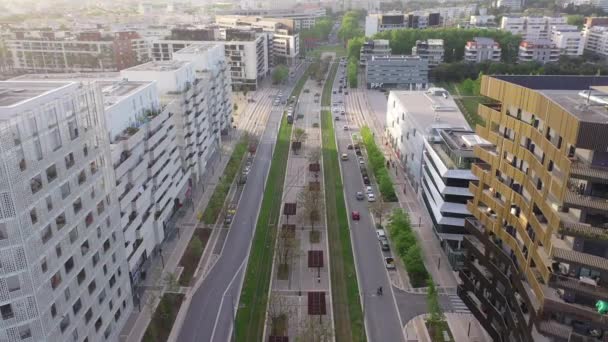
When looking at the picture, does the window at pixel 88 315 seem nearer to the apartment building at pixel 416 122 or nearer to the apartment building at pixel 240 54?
the apartment building at pixel 416 122

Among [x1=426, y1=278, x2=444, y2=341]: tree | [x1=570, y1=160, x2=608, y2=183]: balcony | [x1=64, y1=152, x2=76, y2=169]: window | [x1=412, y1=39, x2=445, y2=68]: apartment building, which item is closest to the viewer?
[x1=570, y1=160, x2=608, y2=183]: balcony

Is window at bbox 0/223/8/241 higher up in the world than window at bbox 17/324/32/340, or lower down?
higher up

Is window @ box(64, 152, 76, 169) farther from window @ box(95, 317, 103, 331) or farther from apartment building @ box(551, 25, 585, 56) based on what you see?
apartment building @ box(551, 25, 585, 56)

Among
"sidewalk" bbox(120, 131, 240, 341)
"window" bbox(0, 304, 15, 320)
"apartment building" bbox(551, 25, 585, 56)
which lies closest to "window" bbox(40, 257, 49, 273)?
"window" bbox(0, 304, 15, 320)

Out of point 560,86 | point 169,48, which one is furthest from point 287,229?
point 169,48

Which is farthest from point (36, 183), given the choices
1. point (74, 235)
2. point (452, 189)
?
point (452, 189)

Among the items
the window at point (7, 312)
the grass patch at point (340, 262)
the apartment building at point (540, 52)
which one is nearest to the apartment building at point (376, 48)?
the apartment building at point (540, 52)
